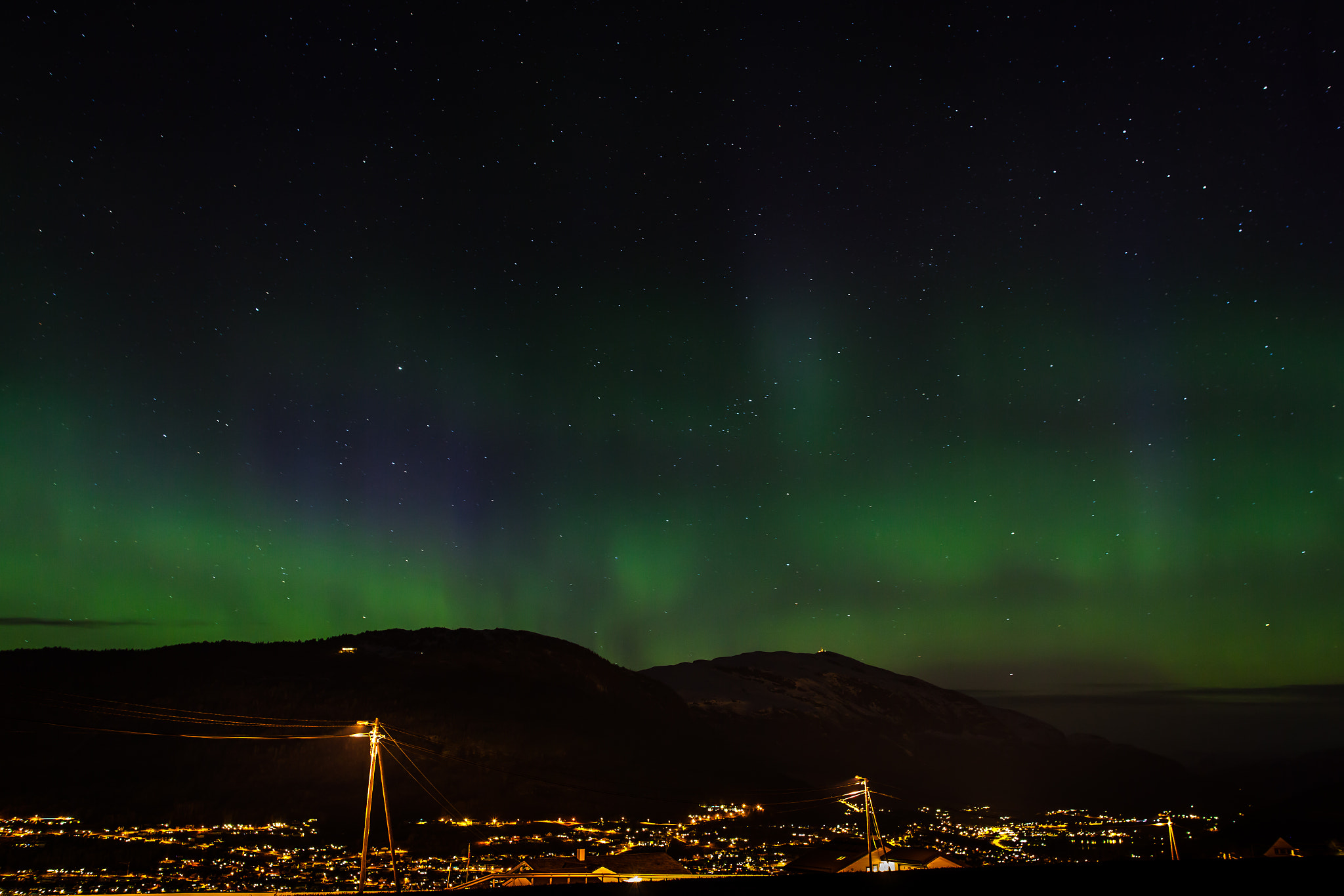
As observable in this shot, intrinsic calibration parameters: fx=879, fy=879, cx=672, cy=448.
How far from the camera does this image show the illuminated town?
73000mm

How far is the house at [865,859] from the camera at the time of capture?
2164 inches

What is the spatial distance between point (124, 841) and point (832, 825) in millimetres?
115812

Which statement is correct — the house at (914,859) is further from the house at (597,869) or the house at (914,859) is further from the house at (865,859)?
the house at (597,869)

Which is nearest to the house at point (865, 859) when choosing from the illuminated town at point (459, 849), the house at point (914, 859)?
the house at point (914, 859)

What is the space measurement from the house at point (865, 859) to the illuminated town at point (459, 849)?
3728mm

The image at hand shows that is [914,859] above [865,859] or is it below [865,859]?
below

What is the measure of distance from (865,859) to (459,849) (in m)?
67.8

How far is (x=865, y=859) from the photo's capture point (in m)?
55.5

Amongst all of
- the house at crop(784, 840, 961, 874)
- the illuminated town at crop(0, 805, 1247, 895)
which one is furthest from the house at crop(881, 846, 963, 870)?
the illuminated town at crop(0, 805, 1247, 895)

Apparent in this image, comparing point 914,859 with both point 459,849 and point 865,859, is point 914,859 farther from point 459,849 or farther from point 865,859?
point 459,849

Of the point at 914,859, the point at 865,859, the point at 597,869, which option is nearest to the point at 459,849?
the point at 597,869

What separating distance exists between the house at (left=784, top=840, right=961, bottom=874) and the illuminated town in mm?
3728

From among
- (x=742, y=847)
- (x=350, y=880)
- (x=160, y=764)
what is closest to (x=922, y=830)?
(x=742, y=847)

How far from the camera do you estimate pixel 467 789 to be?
6944 inches
